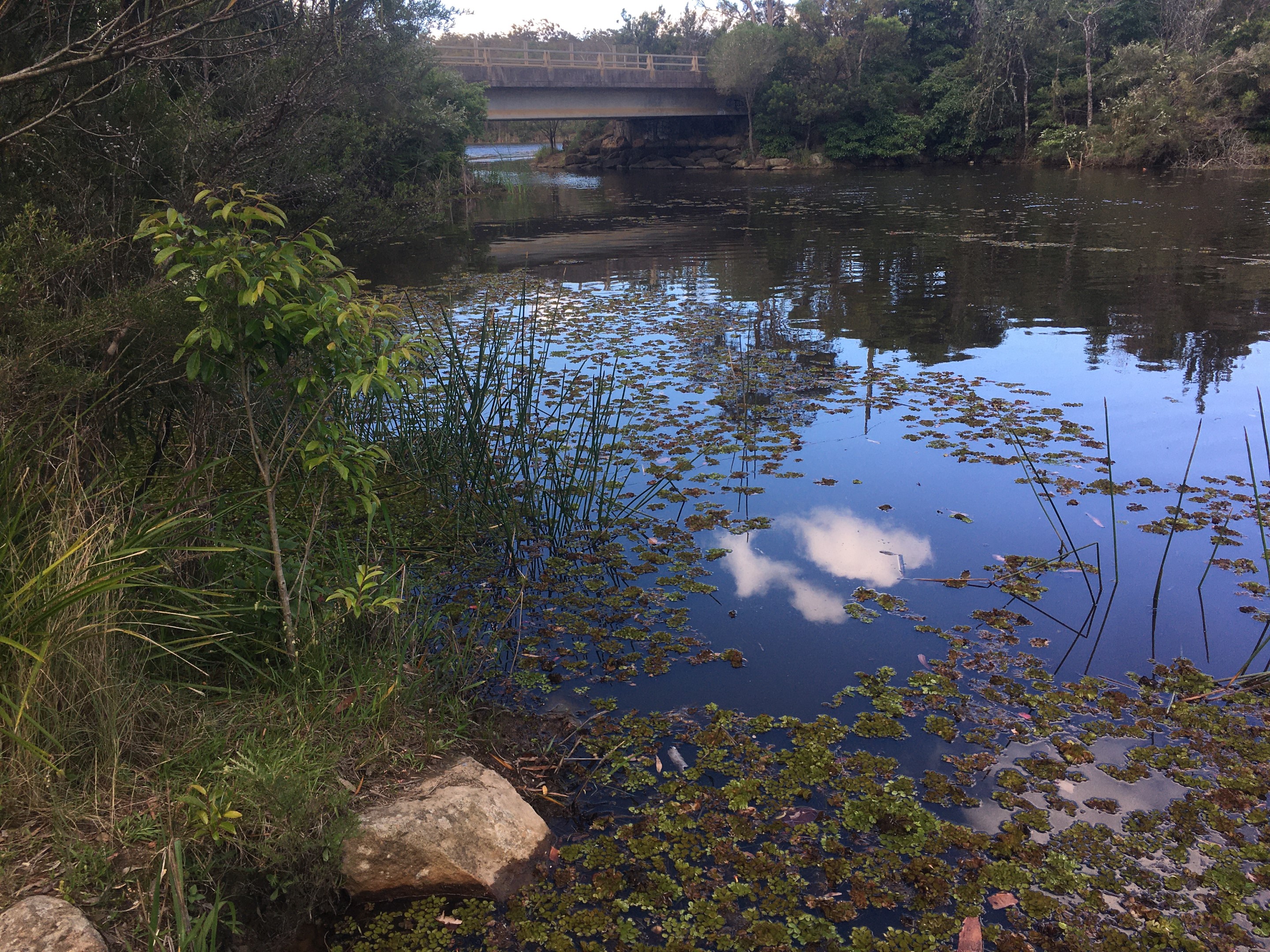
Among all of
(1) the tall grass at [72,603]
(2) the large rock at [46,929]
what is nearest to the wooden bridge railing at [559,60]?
(1) the tall grass at [72,603]

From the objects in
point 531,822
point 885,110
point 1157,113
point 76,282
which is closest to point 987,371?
point 531,822

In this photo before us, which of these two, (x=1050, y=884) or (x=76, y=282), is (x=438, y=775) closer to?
(x=1050, y=884)

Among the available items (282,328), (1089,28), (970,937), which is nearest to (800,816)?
(970,937)

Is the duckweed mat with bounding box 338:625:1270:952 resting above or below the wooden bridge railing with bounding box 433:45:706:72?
below

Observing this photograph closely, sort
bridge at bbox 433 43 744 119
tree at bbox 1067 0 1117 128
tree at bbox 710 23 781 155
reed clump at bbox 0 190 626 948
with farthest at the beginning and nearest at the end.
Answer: tree at bbox 710 23 781 155, bridge at bbox 433 43 744 119, tree at bbox 1067 0 1117 128, reed clump at bbox 0 190 626 948

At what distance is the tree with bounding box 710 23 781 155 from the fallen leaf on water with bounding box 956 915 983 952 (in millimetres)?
37669

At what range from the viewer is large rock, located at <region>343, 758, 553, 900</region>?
253 centimetres

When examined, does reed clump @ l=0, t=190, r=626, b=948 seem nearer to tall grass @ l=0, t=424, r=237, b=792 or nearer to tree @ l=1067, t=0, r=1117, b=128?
tall grass @ l=0, t=424, r=237, b=792

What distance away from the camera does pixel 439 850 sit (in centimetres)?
253

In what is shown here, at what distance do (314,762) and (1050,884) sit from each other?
224 cm

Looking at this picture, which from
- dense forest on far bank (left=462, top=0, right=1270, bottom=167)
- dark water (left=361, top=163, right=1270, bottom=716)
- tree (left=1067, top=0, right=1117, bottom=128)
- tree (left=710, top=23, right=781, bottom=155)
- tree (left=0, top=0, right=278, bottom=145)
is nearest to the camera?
tree (left=0, top=0, right=278, bottom=145)

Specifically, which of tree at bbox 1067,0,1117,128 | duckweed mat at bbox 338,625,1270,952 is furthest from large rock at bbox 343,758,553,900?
tree at bbox 1067,0,1117,128

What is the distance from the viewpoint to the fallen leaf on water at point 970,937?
231cm

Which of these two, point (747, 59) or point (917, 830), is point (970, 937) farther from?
point (747, 59)
